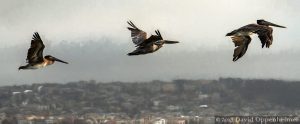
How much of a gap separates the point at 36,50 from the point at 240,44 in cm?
1142

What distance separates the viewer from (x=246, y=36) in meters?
40.5

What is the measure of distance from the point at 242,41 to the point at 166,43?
234 inches

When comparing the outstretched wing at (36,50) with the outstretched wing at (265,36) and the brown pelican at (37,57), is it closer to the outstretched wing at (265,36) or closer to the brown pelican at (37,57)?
the brown pelican at (37,57)

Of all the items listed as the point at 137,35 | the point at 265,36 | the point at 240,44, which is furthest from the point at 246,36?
the point at 137,35

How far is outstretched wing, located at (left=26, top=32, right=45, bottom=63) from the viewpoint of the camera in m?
46.7

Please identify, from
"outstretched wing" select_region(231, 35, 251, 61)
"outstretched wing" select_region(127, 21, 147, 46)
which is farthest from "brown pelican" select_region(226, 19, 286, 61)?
"outstretched wing" select_region(127, 21, 147, 46)

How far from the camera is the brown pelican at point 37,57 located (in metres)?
46.8

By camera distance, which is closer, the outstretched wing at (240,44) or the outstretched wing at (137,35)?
the outstretched wing at (240,44)

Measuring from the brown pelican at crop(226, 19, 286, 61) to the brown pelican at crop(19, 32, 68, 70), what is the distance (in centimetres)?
1044

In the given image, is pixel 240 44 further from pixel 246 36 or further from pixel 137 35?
pixel 137 35

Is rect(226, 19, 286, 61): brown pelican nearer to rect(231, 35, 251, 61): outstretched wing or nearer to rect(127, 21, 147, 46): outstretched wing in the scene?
rect(231, 35, 251, 61): outstretched wing

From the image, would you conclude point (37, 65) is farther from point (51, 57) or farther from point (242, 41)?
point (242, 41)

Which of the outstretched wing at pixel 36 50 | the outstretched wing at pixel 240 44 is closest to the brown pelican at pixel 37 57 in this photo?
the outstretched wing at pixel 36 50

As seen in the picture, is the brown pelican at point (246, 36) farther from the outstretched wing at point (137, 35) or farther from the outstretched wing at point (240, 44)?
the outstretched wing at point (137, 35)
